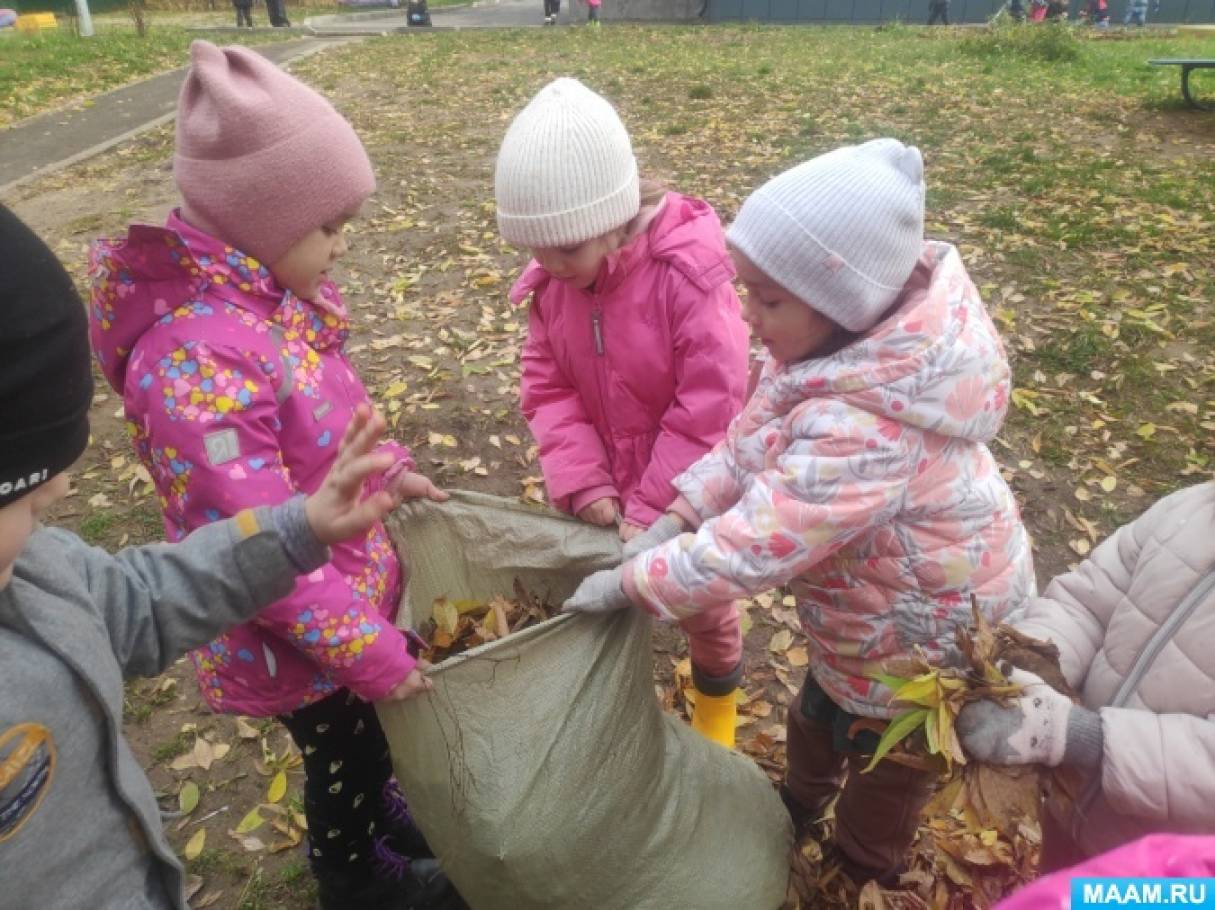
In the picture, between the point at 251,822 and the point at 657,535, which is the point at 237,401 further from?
the point at 251,822

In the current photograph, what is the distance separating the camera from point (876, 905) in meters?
2.04

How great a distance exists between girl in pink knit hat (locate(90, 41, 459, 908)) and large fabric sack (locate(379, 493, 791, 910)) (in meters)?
0.14

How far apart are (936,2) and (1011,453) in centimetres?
2243

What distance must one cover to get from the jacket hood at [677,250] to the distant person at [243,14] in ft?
77.5

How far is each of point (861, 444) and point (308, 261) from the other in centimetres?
109

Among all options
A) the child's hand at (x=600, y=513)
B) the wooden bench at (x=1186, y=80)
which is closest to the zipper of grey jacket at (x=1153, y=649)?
the child's hand at (x=600, y=513)

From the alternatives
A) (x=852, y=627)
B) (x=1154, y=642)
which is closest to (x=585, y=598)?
(x=852, y=627)

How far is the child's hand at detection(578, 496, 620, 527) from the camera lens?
212 centimetres

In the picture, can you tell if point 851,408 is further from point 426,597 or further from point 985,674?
point 426,597

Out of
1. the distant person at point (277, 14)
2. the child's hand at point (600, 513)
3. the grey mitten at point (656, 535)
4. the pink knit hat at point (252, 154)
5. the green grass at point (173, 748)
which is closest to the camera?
the pink knit hat at point (252, 154)

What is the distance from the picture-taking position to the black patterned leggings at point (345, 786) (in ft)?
6.42

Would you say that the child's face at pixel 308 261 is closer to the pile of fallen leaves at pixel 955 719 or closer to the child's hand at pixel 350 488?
the child's hand at pixel 350 488

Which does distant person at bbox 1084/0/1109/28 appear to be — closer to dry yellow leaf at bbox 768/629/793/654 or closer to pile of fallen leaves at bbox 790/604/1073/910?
dry yellow leaf at bbox 768/629/793/654

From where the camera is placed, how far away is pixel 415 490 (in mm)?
2008
